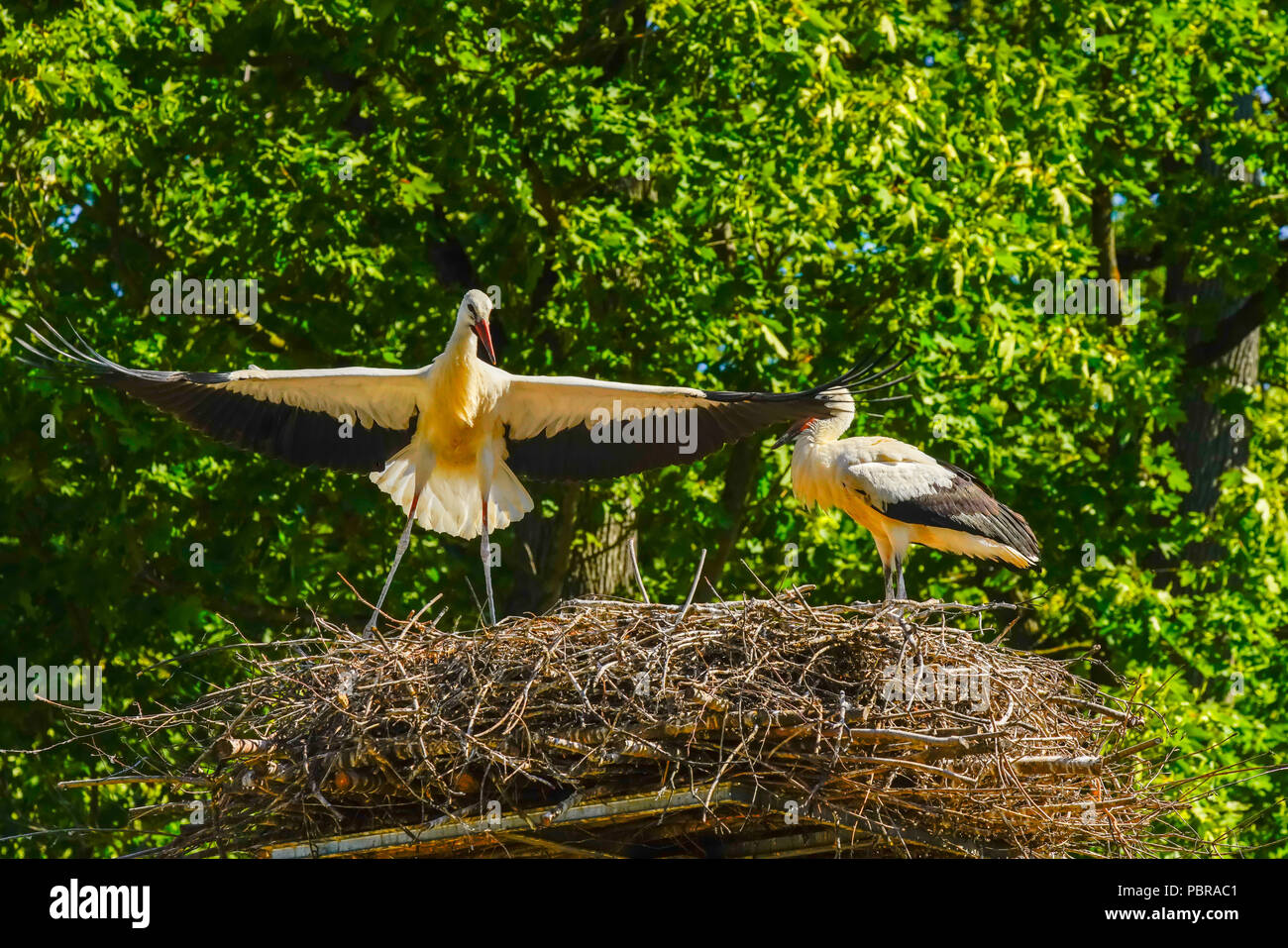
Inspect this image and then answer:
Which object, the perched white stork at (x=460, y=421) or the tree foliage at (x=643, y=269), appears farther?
the tree foliage at (x=643, y=269)

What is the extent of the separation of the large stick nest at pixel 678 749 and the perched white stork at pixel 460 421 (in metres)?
1.67

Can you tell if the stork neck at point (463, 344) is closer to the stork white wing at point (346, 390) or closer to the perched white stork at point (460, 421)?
the perched white stork at point (460, 421)

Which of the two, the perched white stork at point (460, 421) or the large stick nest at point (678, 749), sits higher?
the perched white stork at point (460, 421)

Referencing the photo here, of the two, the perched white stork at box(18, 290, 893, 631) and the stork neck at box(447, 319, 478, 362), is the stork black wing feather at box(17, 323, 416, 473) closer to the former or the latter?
the perched white stork at box(18, 290, 893, 631)

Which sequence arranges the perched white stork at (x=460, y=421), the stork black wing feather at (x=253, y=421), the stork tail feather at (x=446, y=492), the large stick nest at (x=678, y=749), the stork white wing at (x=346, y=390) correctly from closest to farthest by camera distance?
1. the large stick nest at (x=678, y=749)
2. the stork black wing feather at (x=253, y=421)
3. the perched white stork at (x=460, y=421)
4. the stork white wing at (x=346, y=390)
5. the stork tail feather at (x=446, y=492)

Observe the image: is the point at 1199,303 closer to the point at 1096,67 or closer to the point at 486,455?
the point at 1096,67

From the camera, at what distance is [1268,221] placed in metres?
12.0

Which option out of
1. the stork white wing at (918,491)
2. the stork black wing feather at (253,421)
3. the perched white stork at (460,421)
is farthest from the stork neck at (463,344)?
the stork white wing at (918,491)

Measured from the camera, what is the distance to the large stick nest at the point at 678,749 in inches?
220

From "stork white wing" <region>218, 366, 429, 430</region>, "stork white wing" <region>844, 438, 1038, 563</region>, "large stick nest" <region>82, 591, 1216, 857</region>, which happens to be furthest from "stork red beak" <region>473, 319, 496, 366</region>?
"large stick nest" <region>82, 591, 1216, 857</region>

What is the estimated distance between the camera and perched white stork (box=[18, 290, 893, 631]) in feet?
25.7

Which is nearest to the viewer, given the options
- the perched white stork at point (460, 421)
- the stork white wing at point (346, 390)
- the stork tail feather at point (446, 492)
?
the perched white stork at point (460, 421)

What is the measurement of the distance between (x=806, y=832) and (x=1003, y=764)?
726 millimetres

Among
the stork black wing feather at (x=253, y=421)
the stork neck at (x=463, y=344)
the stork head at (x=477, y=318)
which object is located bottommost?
the stork black wing feather at (x=253, y=421)
